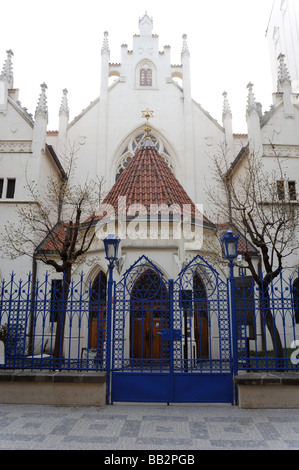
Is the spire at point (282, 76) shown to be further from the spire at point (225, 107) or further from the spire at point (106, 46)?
the spire at point (106, 46)

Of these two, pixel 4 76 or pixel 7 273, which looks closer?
pixel 7 273

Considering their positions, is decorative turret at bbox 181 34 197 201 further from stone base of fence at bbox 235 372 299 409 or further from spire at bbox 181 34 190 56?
stone base of fence at bbox 235 372 299 409

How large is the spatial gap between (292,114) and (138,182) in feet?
28.9

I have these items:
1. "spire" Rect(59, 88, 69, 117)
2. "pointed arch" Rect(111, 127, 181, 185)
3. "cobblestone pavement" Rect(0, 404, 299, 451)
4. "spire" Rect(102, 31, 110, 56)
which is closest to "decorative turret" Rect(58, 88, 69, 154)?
"spire" Rect(59, 88, 69, 117)

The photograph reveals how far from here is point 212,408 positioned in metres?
7.22

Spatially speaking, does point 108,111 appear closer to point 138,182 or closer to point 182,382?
point 138,182

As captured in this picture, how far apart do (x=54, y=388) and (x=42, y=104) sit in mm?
14623

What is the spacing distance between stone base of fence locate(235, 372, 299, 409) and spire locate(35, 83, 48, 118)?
Answer: 15.3m

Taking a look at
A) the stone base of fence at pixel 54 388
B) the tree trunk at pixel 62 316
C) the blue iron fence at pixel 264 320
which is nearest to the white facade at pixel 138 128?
the tree trunk at pixel 62 316

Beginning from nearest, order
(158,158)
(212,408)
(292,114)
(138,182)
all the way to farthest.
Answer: (212,408)
(138,182)
(158,158)
(292,114)

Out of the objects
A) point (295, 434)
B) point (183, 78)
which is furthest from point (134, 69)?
point (295, 434)

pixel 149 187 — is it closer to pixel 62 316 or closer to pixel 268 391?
pixel 62 316

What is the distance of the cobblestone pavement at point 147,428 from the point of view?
518 centimetres

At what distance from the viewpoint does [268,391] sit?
23.5ft
